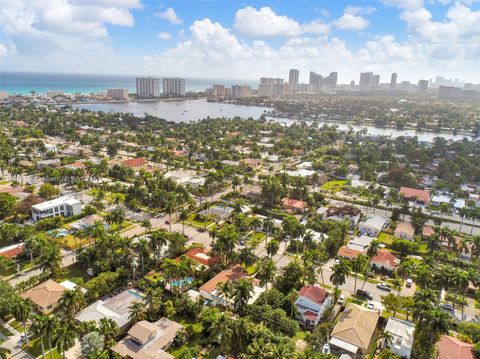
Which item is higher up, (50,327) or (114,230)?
(50,327)

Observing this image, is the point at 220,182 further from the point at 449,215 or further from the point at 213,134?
the point at 213,134

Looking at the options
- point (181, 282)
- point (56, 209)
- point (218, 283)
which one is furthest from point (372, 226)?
point (56, 209)

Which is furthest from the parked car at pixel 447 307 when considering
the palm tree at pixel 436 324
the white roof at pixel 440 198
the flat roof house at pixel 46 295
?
the flat roof house at pixel 46 295

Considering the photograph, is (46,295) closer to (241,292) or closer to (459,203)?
(241,292)

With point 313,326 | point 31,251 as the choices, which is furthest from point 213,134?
point 313,326

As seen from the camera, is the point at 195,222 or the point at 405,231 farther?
the point at 195,222

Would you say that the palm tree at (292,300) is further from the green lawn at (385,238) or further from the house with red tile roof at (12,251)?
the house with red tile roof at (12,251)
